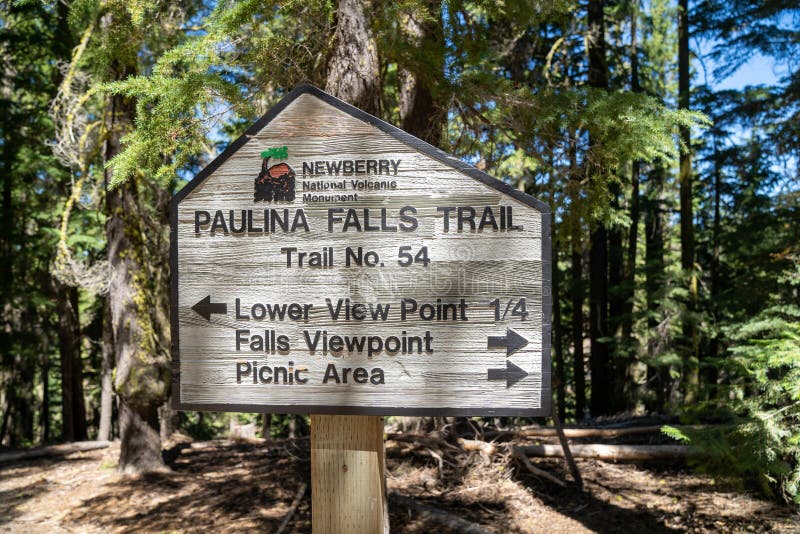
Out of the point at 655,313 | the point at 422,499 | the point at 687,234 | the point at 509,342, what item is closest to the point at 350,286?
the point at 509,342

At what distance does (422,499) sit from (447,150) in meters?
3.66

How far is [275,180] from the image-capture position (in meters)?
2.46

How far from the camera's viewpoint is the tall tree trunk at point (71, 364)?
1452 cm

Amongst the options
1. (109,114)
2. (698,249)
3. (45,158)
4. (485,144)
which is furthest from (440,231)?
(698,249)

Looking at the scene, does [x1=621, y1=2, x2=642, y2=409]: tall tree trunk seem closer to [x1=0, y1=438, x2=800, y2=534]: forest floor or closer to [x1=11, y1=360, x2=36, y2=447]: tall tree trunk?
[x1=0, y1=438, x2=800, y2=534]: forest floor

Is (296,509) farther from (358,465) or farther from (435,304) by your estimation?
(435,304)

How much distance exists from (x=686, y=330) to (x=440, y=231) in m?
13.4

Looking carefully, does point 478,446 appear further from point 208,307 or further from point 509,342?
point 208,307

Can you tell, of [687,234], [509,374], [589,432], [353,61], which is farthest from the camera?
[687,234]

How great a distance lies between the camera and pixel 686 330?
45.8ft

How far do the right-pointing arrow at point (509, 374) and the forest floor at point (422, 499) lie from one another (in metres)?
→ 3.64

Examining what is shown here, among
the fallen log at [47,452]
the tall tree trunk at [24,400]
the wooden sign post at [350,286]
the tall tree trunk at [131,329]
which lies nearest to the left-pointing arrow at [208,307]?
the wooden sign post at [350,286]

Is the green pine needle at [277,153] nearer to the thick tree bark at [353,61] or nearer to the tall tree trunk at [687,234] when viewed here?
the thick tree bark at [353,61]

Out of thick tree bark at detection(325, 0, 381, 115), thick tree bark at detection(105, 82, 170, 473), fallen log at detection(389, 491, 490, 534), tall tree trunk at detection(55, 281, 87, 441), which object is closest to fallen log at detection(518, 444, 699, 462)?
fallen log at detection(389, 491, 490, 534)
